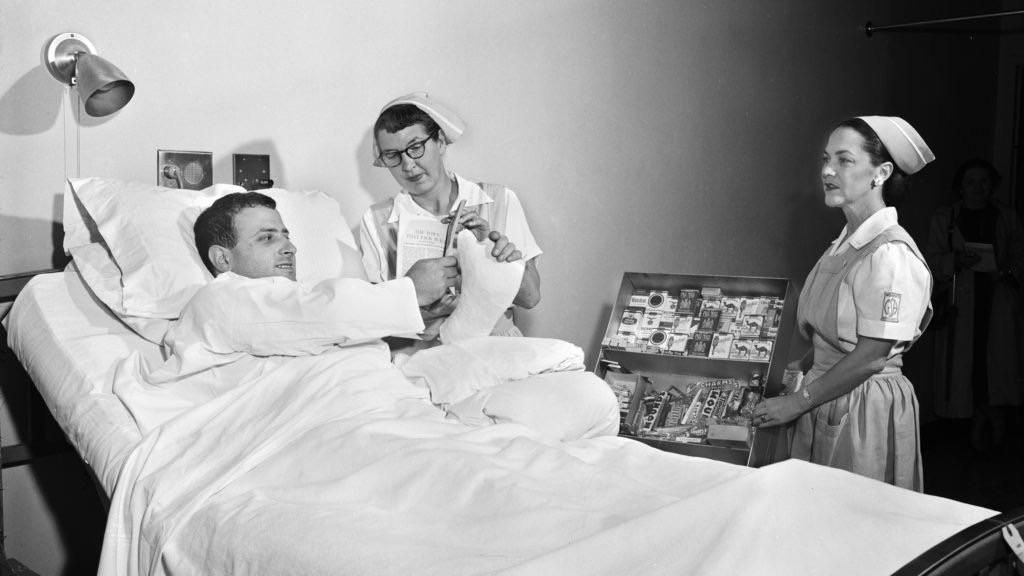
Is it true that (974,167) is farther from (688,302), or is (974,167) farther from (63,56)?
(63,56)

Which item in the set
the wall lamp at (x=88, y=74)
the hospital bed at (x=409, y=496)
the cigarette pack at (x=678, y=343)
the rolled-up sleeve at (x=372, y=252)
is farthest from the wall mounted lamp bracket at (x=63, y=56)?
the cigarette pack at (x=678, y=343)

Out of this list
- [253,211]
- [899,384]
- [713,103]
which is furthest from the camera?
[713,103]

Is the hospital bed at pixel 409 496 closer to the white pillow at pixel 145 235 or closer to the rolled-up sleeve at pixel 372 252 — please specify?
the white pillow at pixel 145 235

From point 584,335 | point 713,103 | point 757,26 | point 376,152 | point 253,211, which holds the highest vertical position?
point 757,26

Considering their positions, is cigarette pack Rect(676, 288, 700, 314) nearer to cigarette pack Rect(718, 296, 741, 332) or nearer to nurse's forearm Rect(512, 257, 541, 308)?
cigarette pack Rect(718, 296, 741, 332)

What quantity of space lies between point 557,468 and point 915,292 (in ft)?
3.84

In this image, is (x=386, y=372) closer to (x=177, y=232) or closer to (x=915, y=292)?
(x=177, y=232)

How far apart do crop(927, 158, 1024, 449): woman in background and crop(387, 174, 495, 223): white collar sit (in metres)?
3.22

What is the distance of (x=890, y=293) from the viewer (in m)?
2.45

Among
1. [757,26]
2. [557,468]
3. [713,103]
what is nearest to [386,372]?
[557,468]

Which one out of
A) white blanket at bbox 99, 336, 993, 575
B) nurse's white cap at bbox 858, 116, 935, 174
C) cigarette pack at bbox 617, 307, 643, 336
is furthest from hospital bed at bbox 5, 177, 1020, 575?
nurse's white cap at bbox 858, 116, 935, 174

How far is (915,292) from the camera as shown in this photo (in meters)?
2.49

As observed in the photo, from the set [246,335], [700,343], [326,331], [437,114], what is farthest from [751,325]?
[246,335]

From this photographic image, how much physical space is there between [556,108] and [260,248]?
177cm
